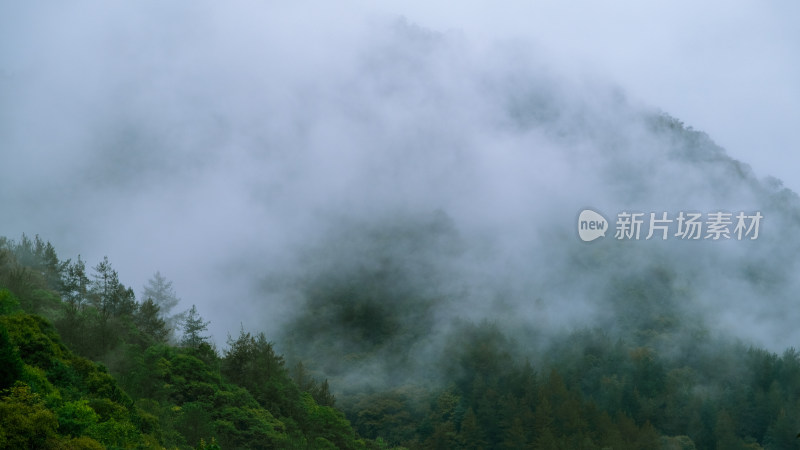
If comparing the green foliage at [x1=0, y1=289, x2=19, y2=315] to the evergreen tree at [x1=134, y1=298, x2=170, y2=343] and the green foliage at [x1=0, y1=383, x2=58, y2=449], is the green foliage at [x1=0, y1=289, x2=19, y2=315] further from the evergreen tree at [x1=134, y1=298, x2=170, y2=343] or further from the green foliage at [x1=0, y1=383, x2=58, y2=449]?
the evergreen tree at [x1=134, y1=298, x2=170, y2=343]

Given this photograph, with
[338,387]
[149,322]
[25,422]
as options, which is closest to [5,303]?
[25,422]

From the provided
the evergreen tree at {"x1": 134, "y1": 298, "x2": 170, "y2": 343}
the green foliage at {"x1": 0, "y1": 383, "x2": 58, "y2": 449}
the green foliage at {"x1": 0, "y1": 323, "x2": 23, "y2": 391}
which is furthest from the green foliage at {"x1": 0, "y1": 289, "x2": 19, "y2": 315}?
the evergreen tree at {"x1": 134, "y1": 298, "x2": 170, "y2": 343}

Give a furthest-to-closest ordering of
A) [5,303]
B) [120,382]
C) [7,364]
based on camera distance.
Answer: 1. [120,382]
2. [5,303]
3. [7,364]

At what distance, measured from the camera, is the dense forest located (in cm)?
3641

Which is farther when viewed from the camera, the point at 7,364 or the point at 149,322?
the point at 149,322

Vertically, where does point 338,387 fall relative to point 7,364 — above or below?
above

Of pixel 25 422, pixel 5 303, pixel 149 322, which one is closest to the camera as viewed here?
pixel 25 422

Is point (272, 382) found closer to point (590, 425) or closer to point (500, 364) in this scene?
point (590, 425)

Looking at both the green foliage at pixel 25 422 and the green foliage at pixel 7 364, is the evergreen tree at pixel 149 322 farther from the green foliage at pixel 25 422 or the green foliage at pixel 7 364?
the green foliage at pixel 25 422

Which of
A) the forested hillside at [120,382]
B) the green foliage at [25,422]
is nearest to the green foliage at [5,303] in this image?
the forested hillside at [120,382]

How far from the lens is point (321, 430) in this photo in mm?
62875

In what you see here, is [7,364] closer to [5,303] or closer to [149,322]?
[5,303]

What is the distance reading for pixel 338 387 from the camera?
120 meters

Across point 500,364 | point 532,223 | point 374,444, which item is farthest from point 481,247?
point 374,444
